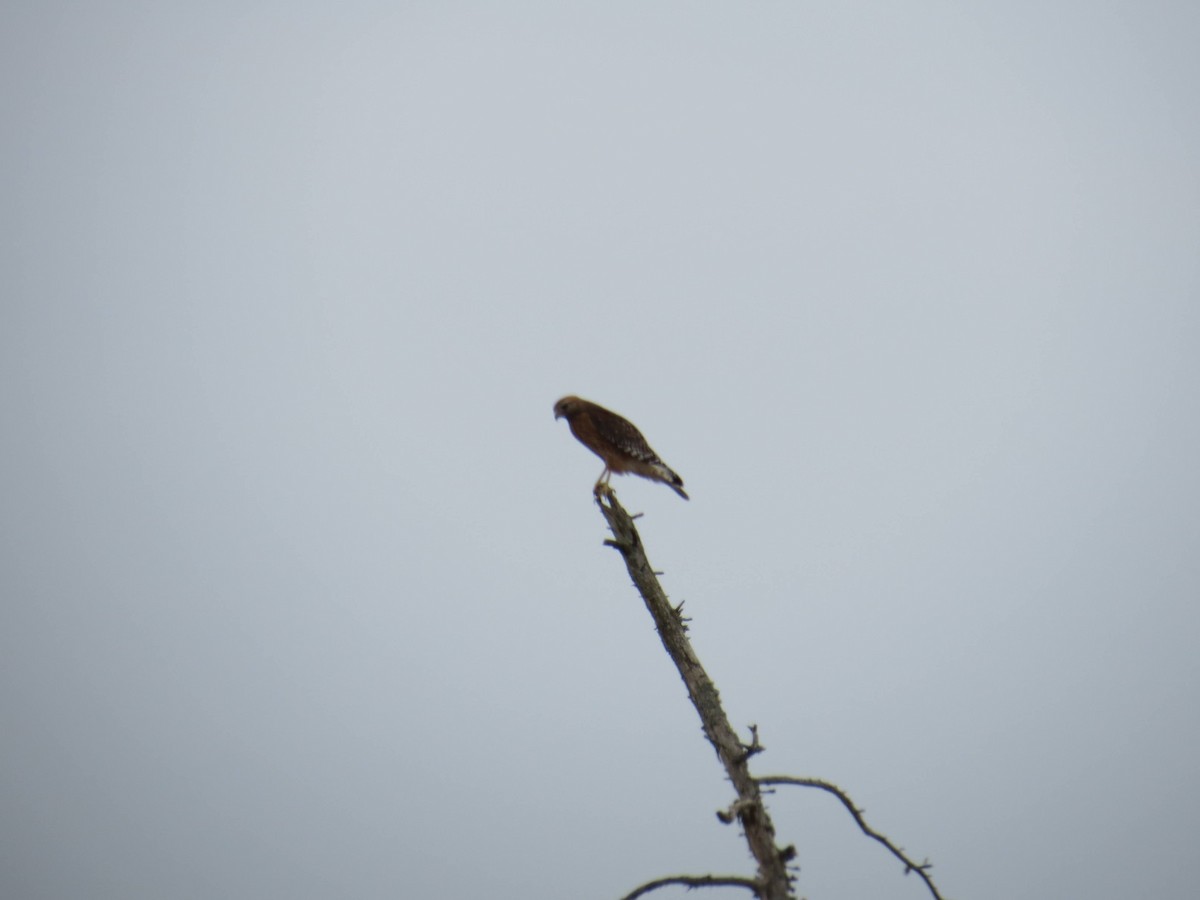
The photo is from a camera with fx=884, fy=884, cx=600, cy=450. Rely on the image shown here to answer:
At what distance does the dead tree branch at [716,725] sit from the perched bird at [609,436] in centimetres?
431

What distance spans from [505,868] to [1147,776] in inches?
5185

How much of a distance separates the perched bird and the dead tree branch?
14.1 feet

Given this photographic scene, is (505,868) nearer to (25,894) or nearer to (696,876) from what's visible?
(25,894)

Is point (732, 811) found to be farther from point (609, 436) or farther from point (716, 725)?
point (609, 436)

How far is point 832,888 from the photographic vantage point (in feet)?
430

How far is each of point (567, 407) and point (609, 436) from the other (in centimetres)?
68

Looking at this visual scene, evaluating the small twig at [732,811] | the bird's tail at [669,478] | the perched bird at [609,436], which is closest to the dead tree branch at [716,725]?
the small twig at [732,811]

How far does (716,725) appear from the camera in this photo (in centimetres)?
566

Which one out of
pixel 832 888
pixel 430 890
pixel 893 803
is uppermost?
pixel 430 890

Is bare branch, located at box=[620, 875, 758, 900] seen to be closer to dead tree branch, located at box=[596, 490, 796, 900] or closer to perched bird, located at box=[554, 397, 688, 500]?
dead tree branch, located at box=[596, 490, 796, 900]

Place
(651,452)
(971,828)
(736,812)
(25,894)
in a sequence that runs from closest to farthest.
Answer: (736,812) → (651,452) → (25,894) → (971,828)

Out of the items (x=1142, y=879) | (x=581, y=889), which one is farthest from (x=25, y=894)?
(x=1142, y=879)

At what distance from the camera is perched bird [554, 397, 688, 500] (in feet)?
38.5

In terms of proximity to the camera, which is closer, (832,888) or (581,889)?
(832,888)
